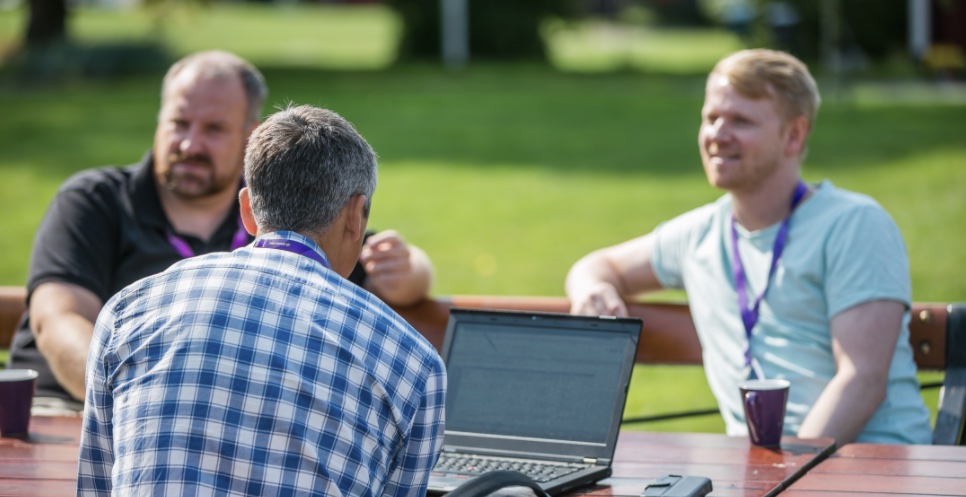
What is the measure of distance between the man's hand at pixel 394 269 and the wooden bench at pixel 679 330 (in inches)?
4.7

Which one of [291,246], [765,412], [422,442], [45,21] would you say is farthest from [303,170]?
[45,21]

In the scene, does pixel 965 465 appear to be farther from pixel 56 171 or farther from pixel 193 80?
pixel 56 171

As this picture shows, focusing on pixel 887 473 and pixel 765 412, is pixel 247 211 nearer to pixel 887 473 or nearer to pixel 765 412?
pixel 765 412

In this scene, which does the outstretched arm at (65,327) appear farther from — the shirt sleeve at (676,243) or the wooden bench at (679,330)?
the shirt sleeve at (676,243)

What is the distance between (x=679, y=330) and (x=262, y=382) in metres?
2.49

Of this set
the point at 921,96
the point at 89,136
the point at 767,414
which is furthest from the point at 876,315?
the point at 921,96

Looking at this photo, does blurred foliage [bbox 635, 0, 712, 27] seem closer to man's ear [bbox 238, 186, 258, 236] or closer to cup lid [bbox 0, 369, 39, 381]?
cup lid [bbox 0, 369, 39, 381]

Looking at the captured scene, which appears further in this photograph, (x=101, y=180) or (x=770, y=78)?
(x=101, y=180)

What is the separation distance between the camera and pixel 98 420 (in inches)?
99.9

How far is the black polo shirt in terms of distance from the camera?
4.43m

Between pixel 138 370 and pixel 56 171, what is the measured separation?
1170cm

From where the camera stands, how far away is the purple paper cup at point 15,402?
3.47m

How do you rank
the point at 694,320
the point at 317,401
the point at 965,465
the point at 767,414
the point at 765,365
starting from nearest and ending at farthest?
the point at 317,401 → the point at 965,465 → the point at 767,414 → the point at 765,365 → the point at 694,320

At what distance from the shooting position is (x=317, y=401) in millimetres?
2316
